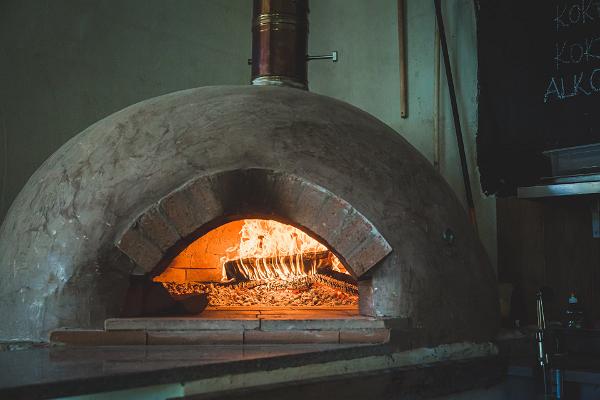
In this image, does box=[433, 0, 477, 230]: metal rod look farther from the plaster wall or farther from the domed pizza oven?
the domed pizza oven

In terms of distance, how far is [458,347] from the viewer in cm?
293

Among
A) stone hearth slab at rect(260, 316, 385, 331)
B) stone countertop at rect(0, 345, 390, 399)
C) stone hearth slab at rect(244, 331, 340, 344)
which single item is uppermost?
stone hearth slab at rect(260, 316, 385, 331)

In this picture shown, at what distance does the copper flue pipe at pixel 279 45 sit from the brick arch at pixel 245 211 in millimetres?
938

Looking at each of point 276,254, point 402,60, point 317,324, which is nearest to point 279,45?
point 276,254

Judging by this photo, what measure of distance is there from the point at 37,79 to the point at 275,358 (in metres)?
2.72

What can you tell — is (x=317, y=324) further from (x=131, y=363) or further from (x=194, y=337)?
(x=131, y=363)

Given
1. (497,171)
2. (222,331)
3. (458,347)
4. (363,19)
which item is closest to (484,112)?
(497,171)

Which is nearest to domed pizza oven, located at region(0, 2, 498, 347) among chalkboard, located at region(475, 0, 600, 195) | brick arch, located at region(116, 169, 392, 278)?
brick arch, located at region(116, 169, 392, 278)

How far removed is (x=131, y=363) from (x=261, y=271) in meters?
1.61

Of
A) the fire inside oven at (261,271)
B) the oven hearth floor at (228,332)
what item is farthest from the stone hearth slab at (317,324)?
the fire inside oven at (261,271)

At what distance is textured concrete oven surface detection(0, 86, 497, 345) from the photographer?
8.86 feet

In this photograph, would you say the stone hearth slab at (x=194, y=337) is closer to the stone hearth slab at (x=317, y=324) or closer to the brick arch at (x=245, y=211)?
the stone hearth slab at (x=317, y=324)

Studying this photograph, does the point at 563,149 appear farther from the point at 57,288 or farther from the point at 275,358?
the point at 57,288

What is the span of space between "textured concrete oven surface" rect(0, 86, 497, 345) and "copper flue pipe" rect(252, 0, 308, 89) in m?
0.45
